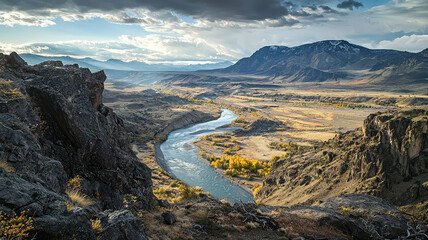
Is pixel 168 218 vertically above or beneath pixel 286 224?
above

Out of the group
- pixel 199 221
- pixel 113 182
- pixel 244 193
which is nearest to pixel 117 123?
pixel 113 182

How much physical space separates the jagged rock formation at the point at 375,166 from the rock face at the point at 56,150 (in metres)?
25.6

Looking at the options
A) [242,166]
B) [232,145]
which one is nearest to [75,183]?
[242,166]

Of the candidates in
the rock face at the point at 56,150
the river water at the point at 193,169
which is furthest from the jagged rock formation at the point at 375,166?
the rock face at the point at 56,150

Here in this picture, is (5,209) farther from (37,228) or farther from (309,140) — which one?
(309,140)

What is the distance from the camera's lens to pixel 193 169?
73.5 metres

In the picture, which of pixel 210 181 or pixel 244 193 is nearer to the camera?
pixel 244 193

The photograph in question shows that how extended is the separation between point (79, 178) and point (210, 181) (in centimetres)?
5105

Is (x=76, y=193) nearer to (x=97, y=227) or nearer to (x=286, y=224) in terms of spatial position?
(x=97, y=227)

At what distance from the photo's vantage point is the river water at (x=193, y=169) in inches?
2269

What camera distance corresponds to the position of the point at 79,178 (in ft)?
52.3

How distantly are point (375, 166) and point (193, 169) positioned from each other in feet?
166

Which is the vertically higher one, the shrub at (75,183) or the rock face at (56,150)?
the rock face at (56,150)

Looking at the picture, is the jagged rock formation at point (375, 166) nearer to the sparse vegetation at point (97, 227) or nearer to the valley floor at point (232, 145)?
the valley floor at point (232, 145)
